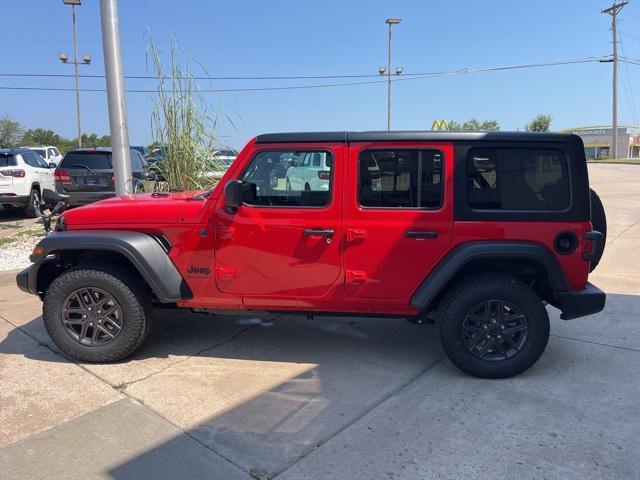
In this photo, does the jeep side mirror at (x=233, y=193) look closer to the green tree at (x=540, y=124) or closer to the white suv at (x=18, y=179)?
the white suv at (x=18, y=179)

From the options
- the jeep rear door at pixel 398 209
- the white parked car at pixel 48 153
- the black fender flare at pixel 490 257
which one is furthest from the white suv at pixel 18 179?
the black fender flare at pixel 490 257

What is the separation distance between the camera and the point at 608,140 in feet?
226

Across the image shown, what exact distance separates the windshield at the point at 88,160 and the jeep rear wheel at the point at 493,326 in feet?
28.7

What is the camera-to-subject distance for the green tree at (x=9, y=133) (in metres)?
48.5

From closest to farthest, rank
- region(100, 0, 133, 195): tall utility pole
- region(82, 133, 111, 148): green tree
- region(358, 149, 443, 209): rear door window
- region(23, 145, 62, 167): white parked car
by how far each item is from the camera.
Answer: region(358, 149, 443, 209): rear door window → region(100, 0, 133, 195): tall utility pole → region(23, 145, 62, 167): white parked car → region(82, 133, 111, 148): green tree

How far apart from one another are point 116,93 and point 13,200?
19.4 feet

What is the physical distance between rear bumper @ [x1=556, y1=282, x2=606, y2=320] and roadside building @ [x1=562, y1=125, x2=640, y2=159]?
7161 centimetres

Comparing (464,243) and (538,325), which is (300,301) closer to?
(464,243)

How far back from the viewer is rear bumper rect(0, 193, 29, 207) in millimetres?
10914

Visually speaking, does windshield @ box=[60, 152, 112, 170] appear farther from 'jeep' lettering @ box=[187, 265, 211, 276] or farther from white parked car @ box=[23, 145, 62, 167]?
white parked car @ box=[23, 145, 62, 167]

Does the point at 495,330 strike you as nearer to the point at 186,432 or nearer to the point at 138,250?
the point at 186,432

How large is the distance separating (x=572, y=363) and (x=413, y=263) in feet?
5.10

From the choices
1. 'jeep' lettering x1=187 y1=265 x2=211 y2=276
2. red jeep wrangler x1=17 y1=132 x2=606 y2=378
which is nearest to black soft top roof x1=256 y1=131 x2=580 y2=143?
red jeep wrangler x1=17 y1=132 x2=606 y2=378

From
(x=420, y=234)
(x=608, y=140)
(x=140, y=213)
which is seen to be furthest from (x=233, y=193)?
(x=608, y=140)
